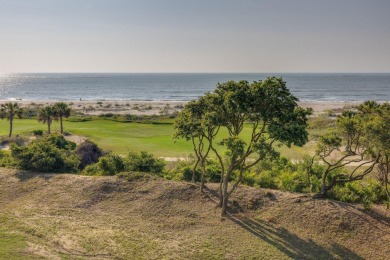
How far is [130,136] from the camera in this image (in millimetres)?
49938

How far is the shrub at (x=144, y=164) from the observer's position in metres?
23.5

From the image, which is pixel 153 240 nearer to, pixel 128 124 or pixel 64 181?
pixel 64 181

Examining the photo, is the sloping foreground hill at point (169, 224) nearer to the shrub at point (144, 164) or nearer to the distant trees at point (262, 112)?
the shrub at point (144, 164)

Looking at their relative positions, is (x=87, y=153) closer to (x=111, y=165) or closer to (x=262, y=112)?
(x=111, y=165)

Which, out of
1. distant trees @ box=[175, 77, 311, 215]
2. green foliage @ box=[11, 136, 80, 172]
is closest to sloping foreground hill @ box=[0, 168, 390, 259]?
green foliage @ box=[11, 136, 80, 172]

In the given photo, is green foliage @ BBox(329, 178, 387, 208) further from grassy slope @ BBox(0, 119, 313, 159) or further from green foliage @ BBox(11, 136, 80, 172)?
grassy slope @ BBox(0, 119, 313, 159)

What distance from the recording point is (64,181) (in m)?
21.0

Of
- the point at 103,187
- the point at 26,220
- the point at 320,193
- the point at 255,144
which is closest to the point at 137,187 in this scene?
the point at 103,187

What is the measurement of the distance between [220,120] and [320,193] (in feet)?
24.0

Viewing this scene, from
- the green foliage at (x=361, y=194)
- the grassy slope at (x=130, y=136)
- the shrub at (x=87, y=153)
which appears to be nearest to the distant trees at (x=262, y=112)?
the green foliage at (x=361, y=194)

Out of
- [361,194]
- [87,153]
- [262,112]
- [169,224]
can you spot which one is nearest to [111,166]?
[87,153]

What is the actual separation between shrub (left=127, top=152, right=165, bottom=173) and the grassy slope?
1221 cm

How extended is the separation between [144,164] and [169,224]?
7897 mm

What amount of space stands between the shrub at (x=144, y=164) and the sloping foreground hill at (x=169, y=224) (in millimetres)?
2897
